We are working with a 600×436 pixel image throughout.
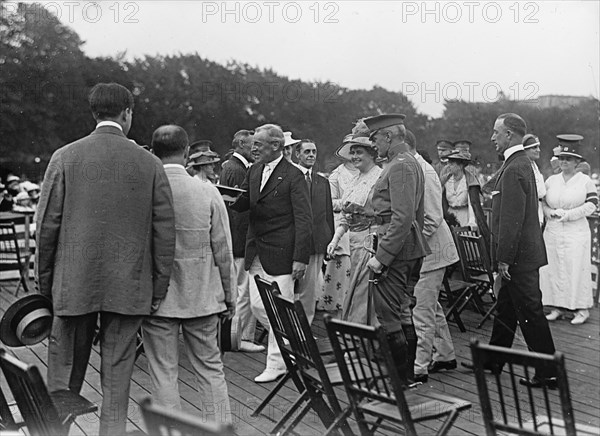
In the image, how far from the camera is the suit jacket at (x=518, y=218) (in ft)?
17.3

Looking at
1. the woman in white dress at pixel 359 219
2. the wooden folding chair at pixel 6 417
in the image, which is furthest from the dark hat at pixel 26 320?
the woman in white dress at pixel 359 219

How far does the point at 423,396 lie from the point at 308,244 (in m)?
2.06

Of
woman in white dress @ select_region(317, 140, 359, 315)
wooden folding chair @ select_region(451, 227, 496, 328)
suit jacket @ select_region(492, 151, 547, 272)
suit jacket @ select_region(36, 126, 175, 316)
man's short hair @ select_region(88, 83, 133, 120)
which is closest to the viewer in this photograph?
suit jacket @ select_region(36, 126, 175, 316)

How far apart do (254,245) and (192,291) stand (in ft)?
5.59

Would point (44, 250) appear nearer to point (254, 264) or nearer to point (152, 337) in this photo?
point (152, 337)

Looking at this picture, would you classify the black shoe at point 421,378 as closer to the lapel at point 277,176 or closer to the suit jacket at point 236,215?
the lapel at point 277,176

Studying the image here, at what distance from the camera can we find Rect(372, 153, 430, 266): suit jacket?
4.88m

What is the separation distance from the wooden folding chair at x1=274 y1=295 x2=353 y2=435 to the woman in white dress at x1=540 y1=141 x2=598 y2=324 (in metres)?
4.60

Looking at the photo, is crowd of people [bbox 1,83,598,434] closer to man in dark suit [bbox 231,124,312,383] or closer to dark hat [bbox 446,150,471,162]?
man in dark suit [bbox 231,124,312,383]

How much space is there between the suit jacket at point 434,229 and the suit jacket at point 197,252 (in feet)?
6.20

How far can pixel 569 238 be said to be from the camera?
8016 millimetres

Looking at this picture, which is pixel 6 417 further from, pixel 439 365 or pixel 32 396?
pixel 439 365

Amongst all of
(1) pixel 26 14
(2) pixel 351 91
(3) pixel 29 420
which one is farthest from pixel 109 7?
(2) pixel 351 91

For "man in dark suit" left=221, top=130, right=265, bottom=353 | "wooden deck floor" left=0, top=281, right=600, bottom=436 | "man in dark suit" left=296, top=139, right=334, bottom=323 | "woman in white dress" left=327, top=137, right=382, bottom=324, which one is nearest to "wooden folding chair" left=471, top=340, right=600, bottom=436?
"wooden deck floor" left=0, top=281, right=600, bottom=436
